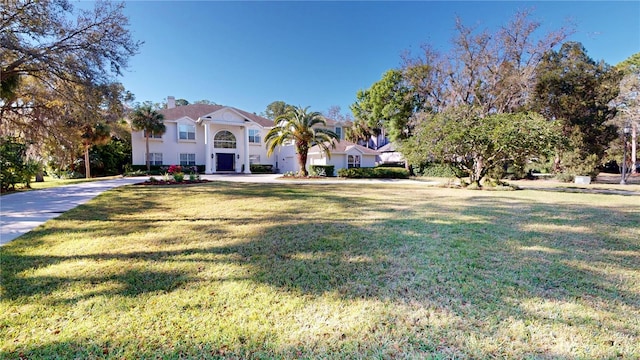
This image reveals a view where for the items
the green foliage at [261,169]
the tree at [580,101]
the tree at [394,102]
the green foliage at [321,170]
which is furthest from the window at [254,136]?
the tree at [580,101]

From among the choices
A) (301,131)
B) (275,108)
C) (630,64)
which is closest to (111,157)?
(301,131)

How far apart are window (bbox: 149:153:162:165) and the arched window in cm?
582

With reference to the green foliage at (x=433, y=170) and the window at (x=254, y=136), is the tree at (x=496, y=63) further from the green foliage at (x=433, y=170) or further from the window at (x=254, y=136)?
the window at (x=254, y=136)

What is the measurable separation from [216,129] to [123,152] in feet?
34.5

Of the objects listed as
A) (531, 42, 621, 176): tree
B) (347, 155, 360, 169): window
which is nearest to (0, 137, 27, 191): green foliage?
(347, 155, 360, 169): window

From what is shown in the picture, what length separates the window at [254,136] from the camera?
33.4 meters

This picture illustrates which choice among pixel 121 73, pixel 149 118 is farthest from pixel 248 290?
pixel 149 118

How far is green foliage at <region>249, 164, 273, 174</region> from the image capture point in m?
33.0

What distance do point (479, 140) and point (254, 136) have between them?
998 inches

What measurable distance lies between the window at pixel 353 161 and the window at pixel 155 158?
20.6 metres

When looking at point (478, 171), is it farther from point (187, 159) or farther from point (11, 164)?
point (187, 159)

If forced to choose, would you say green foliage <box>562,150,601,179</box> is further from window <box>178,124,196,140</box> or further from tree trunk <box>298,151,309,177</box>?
window <box>178,124,196,140</box>

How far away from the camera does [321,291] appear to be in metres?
3.20

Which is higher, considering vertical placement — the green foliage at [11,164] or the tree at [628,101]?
the tree at [628,101]
